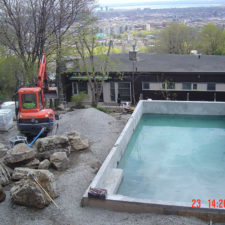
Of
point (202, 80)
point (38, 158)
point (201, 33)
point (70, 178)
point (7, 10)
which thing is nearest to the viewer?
point (70, 178)

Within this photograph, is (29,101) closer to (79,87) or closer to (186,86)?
(79,87)

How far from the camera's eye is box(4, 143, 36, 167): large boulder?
12.7 meters

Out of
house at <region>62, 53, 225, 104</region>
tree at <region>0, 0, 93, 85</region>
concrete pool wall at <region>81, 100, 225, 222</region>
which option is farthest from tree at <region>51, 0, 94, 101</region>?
concrete pool wall at <region>81, 100, 225, 222</region>

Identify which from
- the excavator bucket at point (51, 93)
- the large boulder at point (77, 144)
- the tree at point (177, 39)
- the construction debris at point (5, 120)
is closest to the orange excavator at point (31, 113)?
the large boulder at point (77, 144)

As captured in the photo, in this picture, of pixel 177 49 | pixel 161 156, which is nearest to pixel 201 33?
pixel 177 49

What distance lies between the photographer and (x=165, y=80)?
27.6 metres

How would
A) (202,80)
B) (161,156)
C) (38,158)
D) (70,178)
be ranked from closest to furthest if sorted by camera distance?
(70,178) < (38,158) < (161,156) < (202,80)

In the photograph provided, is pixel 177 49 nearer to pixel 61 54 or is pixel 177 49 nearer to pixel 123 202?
pixel 61 54

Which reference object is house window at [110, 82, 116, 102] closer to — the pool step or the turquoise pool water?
the turquoise pool water

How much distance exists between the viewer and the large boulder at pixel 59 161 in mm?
12898

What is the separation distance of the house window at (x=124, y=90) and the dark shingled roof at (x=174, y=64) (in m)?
1.27

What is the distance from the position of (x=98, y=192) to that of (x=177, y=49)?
42989 mm

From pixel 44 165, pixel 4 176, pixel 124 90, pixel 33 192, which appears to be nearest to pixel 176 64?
pixel 124 90

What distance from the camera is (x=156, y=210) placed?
9461 millimetres
